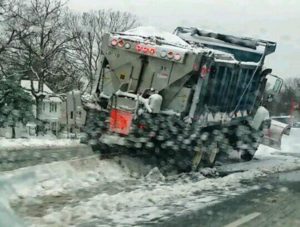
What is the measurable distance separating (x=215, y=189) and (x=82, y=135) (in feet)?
10.8

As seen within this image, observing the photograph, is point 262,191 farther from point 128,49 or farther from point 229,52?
point 229,52

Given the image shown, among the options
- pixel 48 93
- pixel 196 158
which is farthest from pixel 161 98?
pixel 48 93

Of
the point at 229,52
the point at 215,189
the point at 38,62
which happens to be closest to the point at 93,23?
the point at 38,62

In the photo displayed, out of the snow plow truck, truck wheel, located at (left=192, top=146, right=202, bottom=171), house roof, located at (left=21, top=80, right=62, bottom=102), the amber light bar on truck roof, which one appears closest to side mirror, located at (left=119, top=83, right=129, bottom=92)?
the snow plow truck

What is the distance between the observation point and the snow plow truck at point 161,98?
36.4 feet

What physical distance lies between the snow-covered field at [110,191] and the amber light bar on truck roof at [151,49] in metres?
2.05

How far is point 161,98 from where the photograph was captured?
11117mm

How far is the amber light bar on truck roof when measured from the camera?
11055 mm

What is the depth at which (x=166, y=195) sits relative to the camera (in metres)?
9.17

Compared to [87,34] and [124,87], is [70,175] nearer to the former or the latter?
[124,87]

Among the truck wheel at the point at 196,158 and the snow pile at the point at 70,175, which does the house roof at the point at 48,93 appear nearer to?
the truck wheel at the point at 196,158

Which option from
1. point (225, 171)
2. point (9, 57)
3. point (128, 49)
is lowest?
point (9, 57)

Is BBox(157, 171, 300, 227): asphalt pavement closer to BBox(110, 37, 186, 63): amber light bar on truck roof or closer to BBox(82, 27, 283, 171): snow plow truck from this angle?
BBox(82, 27, 283, 171): snow plow truck

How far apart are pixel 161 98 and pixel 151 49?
98 cm
